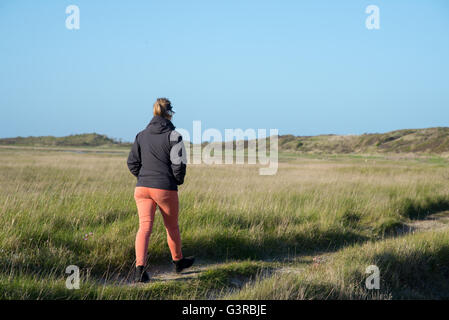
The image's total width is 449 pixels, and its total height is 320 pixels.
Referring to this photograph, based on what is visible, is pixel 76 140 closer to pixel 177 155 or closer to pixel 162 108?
pixel 162 108

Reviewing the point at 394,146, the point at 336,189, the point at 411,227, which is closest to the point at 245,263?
the point at 411,227

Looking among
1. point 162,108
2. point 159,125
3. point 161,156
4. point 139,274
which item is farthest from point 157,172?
point 139,274

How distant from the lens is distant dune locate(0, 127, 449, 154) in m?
77.2

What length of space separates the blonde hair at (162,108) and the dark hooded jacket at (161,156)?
0.07 meters

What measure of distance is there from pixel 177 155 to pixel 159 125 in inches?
20.5

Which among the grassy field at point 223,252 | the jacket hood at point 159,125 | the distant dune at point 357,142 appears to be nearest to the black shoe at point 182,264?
the grassy field at point 223,252

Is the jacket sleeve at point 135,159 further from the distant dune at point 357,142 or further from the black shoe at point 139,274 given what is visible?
the distant dune at point 357,142

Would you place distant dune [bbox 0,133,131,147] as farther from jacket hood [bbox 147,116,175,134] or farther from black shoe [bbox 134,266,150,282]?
black shoe [bbox 134,266,150,282]

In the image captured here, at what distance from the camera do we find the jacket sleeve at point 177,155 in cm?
443

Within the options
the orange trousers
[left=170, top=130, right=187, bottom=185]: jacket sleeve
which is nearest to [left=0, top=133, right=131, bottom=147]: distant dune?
the orange trousers

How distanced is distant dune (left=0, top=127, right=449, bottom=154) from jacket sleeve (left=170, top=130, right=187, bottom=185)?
2989 inches

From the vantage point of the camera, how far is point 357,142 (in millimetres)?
103688

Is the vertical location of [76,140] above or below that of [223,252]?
above
